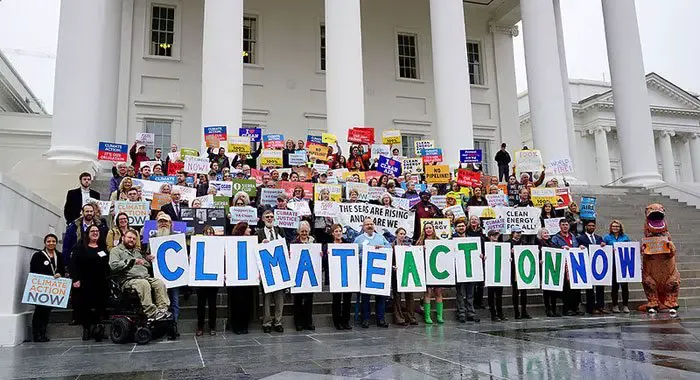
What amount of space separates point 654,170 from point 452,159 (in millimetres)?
8094

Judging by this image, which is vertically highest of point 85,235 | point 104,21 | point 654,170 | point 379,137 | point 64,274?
point 104,21

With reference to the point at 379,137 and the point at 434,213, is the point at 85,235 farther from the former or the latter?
the point at 379,137

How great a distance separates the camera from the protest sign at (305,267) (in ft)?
27.8

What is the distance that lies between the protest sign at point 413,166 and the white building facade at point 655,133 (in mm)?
30273

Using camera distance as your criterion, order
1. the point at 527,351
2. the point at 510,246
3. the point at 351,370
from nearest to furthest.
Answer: the point at 351,370, the point at 527,351, the point at 510,246

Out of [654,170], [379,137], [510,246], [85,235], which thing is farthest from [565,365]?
[379,137]

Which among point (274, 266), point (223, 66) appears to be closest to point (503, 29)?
point (223, 66)

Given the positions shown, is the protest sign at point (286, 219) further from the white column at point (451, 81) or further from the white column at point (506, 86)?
the white column at point (506, 86)

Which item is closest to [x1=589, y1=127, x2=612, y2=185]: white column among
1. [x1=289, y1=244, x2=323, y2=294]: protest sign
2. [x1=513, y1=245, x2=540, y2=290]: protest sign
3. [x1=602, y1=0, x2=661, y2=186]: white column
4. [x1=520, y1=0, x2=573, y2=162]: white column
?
[x1=602, y1=0, x2=661, y2=186]: white column

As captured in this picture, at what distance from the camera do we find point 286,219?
980 cm

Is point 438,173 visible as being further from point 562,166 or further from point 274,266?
point 274,266

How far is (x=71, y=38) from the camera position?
47.9 ft

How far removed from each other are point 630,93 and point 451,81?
747 cm

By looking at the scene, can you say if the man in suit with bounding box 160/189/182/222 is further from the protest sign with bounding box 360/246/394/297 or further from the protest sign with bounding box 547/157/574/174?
the protest sign with bounding box 547/157/574/174
